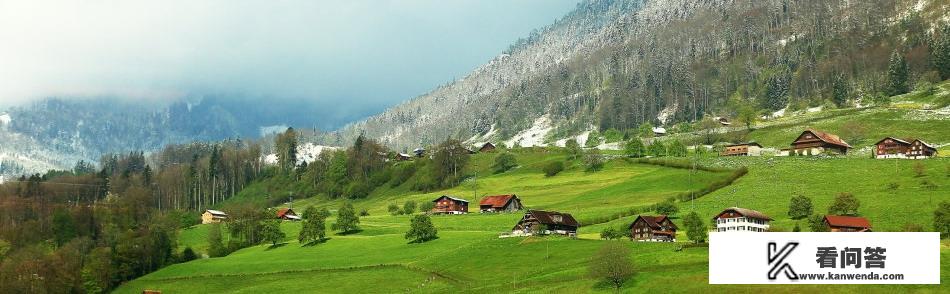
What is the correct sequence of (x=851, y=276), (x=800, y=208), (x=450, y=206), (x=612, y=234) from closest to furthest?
(x=851, y=276)
(x=612, y=234)
(x=800, y=208)
(x=450, y=206)

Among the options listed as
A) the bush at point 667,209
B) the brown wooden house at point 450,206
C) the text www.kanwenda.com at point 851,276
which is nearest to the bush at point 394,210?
the brown wooden house at point 450,206

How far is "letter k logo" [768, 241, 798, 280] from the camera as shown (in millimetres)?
67875

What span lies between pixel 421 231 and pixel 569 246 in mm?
29233

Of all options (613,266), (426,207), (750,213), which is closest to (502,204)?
(426,207)

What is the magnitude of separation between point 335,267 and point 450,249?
651 inches

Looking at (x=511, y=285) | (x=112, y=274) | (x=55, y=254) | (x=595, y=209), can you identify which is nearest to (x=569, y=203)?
(x=595, y=209)

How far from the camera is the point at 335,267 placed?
4813 inches

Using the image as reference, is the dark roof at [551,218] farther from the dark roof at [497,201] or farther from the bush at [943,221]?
the bush at [943,221]

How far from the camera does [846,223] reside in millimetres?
107125

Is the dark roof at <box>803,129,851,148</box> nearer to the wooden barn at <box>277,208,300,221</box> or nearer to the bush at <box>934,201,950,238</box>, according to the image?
the bush at <box>934,201,950,238</box>

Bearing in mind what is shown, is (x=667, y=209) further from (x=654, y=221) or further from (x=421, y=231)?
(x=421, y=231)

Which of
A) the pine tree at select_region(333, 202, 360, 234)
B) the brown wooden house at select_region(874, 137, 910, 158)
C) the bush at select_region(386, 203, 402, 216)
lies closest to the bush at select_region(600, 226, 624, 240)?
the pine tree at select_region(333, 202, 360, 234)

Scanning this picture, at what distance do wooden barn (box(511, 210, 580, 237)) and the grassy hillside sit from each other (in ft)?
11.9

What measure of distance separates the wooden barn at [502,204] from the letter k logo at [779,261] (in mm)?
100837
